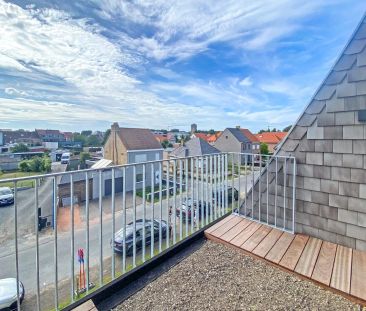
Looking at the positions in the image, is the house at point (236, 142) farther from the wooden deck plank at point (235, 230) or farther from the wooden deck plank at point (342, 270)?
the wooden deck plank at point (342, 270)

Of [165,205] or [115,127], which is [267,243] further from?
[115,127]

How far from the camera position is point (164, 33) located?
22.7 feet

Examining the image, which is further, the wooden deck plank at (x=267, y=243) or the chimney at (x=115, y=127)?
the chimney at (x=115, y=127)

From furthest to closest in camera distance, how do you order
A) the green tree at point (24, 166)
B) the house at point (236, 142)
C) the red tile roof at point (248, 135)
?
the red tile roof at point (248, 135), the house at point (236, 142), the green tree at point (24, 166)

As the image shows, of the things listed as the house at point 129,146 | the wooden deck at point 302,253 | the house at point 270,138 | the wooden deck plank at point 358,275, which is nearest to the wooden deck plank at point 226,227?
the wooden deck at point 302,253

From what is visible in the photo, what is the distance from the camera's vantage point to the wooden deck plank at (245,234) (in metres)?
2.26

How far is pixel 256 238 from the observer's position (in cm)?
234

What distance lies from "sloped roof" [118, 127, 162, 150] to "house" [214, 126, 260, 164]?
35.1 feet

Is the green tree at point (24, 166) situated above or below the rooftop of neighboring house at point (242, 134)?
below

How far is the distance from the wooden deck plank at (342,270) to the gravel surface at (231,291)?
0.08 metres

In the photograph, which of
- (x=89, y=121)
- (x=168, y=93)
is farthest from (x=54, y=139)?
(x=168, y=93)

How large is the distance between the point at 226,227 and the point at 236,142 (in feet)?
82.6

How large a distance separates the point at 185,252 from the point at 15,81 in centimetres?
1931

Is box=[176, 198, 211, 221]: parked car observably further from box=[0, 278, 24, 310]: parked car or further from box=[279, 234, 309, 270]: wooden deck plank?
box=[0, 278, 24, 310]: parked car
